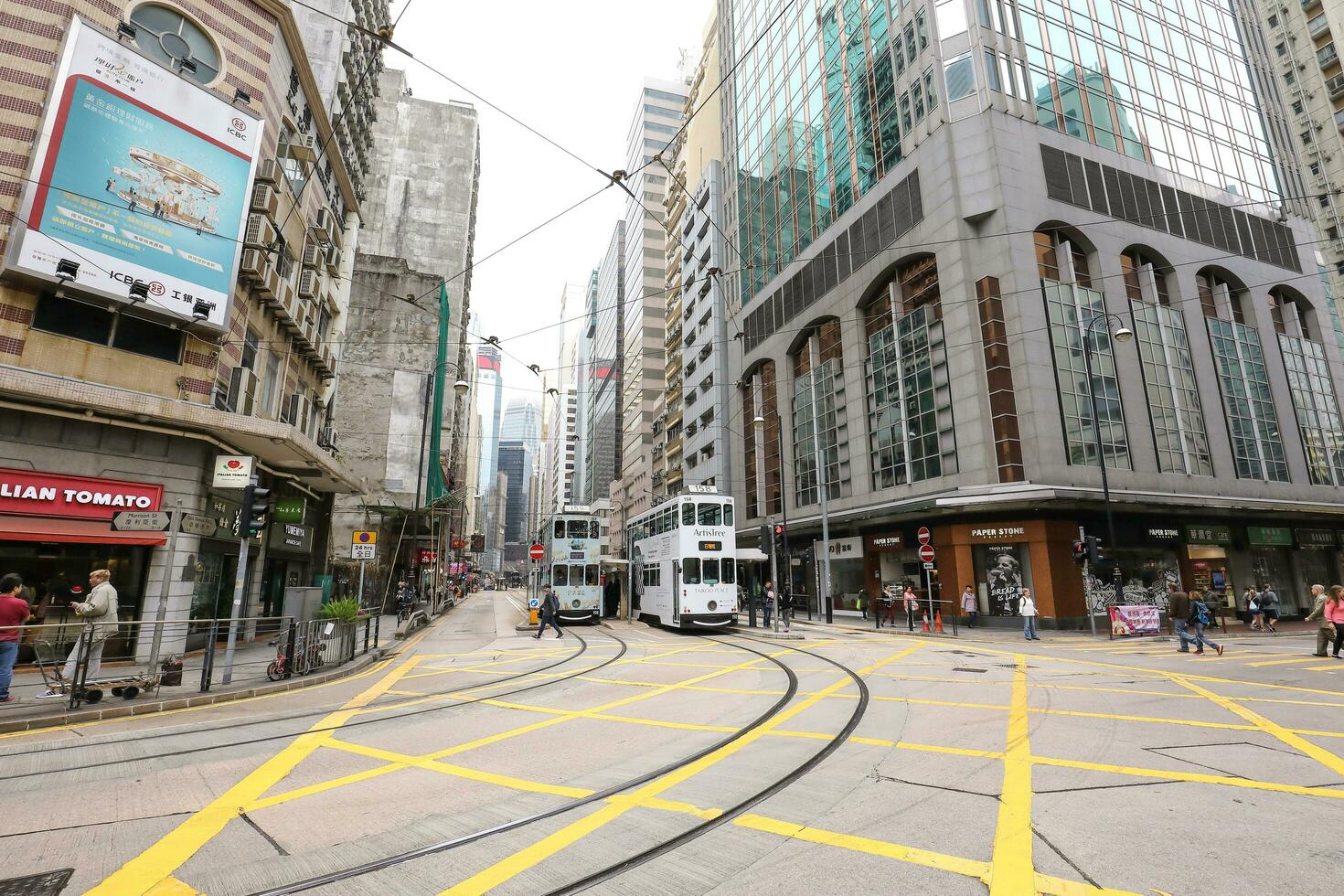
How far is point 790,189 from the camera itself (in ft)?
141

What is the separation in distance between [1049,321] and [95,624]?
3198 cm

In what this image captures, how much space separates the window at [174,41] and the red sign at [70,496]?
9755 mm

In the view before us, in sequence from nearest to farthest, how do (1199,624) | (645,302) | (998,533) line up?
1. (1199,624)
2. (998,533)
3. (645,302)

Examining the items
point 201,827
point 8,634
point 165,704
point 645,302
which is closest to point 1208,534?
point 201,827

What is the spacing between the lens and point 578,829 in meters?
4.31

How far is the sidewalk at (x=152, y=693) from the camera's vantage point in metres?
8.09

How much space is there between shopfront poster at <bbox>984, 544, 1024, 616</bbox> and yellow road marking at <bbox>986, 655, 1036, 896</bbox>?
20.9 m

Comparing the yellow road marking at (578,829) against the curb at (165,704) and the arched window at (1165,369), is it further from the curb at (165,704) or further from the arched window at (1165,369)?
the arched window at (1165,369)

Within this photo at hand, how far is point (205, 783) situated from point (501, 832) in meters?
3.15

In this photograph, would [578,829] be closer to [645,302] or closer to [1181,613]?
[1181,613]

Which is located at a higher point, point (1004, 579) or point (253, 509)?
point (253, 509)

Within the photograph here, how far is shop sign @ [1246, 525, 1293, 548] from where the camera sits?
2988cm

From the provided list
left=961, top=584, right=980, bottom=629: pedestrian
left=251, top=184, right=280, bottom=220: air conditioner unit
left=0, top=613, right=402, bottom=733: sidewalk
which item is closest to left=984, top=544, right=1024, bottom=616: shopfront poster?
left=961, top=584, right=980, bottom=629: pedestrian

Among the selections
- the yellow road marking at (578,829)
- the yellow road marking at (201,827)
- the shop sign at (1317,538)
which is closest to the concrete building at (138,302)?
the yellow road marking at (201,827)
